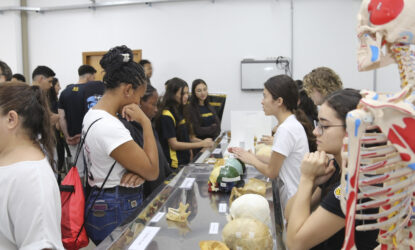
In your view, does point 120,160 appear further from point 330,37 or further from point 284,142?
point 330,37

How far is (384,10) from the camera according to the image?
73 centimetres

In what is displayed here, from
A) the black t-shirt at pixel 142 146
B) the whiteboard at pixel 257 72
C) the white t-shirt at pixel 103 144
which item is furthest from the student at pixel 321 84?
the whiteboard at pixel 257 72

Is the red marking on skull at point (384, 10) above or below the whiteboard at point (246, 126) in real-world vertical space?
above

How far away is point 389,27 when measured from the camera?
738 millimetres

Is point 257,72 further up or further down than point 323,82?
further up

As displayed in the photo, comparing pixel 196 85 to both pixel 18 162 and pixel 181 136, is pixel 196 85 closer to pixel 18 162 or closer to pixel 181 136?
pixel 181 136

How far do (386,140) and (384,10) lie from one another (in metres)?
0.28

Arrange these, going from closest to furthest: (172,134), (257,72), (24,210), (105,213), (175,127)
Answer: (24,210) < (105,213) < (172,134) < (175,127) < (257,72)

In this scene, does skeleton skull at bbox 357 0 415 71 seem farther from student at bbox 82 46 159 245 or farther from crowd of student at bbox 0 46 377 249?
student at bbox 82 46 159 245

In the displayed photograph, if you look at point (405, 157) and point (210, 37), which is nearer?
point (405, 157)

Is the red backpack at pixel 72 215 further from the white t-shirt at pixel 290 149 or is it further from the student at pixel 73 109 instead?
the student at pixel 73 109

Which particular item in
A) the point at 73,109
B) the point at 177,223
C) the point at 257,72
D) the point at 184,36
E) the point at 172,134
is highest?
the point at 184,36

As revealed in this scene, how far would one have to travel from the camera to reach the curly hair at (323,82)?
8.57 ft

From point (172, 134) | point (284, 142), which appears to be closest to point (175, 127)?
point (172, 134)
